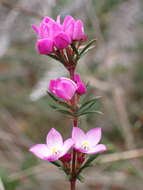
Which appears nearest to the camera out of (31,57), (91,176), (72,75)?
(72,75)

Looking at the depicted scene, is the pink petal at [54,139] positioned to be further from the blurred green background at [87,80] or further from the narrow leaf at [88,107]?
the blurred green background at [87,80]

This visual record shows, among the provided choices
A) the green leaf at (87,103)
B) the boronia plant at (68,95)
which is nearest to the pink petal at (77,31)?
the boronia plant at (68,95)

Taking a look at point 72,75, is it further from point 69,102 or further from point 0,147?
point 0,147

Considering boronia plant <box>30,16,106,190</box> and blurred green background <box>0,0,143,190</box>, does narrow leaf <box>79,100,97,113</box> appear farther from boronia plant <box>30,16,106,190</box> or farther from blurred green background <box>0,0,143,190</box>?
blurred green background <box>0,0,143,190</box>

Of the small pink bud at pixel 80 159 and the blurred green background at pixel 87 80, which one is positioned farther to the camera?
the blurred green background at pixel 87 80

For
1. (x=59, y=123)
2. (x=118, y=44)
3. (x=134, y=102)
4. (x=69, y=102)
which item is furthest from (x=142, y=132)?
(x=69, y=102)

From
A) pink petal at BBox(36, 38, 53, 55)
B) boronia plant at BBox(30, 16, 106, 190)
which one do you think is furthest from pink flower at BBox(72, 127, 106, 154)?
pink petal at BBox(36, 38, 53, 55)
